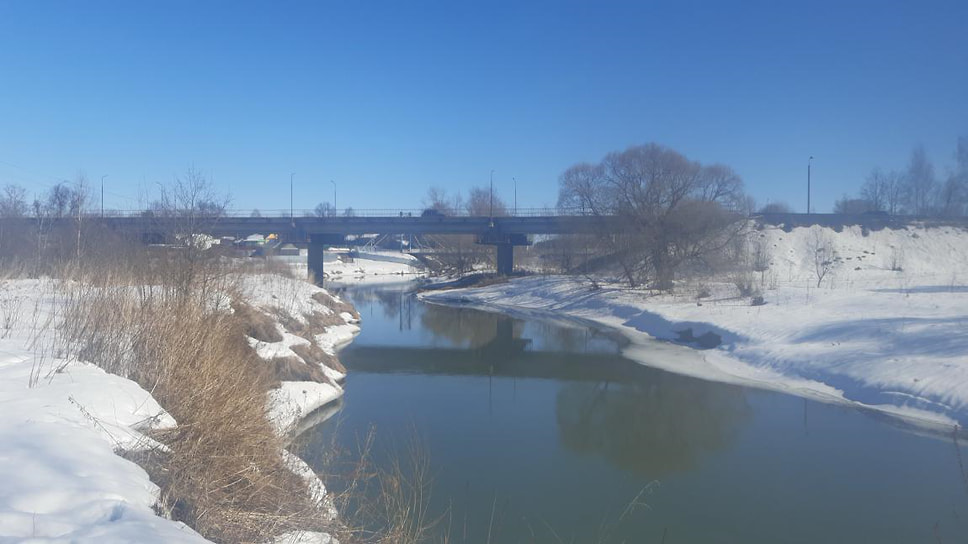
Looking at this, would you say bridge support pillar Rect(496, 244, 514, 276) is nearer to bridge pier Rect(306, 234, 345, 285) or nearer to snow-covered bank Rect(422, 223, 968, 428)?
snow-covered bank Rect(422, 223, 968, 428)

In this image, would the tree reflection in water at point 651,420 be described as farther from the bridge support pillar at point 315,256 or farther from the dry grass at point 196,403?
the bridge support pillar at point 315,256

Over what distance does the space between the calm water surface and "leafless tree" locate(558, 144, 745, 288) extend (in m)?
18.4

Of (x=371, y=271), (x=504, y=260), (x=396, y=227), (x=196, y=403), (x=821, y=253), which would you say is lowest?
(x=371, y=271)

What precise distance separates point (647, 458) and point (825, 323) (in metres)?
13.7

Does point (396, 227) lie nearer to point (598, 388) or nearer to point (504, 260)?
point (504, 260)

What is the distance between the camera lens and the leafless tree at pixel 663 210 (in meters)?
38.9

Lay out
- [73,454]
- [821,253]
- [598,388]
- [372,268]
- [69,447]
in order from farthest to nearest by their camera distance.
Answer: [372,268], [821,253], [598,388], [69,447], [73,454]

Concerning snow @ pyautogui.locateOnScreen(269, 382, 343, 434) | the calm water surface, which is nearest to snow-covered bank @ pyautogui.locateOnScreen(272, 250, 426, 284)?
snow @ pyautogui.locateOnScreen(269, 382, 343, 434)

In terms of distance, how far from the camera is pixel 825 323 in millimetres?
23312

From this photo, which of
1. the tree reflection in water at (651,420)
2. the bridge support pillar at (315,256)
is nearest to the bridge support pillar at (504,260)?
the bridge support pillar at (315,256)

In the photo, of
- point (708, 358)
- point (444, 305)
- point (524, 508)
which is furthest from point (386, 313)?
point (524, 508)

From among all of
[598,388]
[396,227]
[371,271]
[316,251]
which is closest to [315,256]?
[316,251]

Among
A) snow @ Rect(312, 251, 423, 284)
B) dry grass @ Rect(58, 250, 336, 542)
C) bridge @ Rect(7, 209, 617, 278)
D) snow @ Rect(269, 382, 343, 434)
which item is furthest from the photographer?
snow @ Rect(312, 251, 423, 284)

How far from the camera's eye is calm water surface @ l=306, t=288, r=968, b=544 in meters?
9.64
